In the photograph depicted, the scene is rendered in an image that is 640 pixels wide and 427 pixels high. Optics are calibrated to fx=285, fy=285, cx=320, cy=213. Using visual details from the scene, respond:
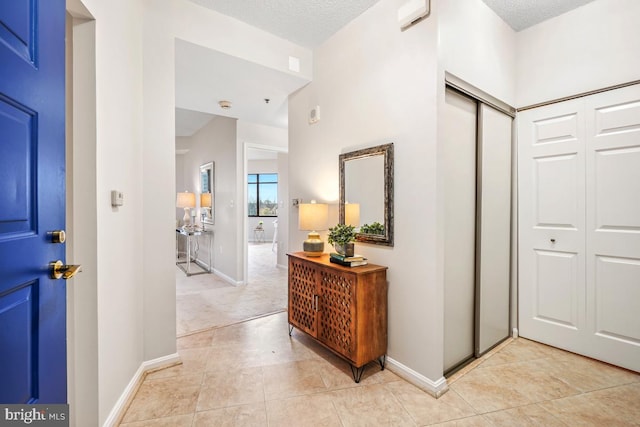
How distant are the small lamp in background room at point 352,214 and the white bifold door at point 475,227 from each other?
2.22 ft

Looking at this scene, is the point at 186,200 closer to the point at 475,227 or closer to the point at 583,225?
the point at 475,227

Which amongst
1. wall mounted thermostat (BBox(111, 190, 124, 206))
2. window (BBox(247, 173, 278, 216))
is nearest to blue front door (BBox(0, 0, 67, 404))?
wall mounted thermostat (BBox(111, 190, 124, 206))

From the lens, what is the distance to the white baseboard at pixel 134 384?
62.0 inches

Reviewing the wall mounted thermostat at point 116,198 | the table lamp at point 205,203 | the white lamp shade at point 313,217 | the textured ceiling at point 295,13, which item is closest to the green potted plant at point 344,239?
the white lamp shade at point 313,217

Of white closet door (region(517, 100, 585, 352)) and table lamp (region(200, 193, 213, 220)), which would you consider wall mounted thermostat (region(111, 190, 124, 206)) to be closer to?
white closet door (region(517, 100, 585, 352))

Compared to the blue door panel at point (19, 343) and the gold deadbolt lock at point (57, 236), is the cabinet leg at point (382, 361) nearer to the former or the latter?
the blue door panel at point (19, 343)

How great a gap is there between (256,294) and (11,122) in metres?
3.49

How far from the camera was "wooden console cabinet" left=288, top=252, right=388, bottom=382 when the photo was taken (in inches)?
77.4

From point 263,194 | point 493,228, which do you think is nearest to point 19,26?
point 493,228

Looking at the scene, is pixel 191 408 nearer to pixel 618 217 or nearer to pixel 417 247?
pixel 417 247

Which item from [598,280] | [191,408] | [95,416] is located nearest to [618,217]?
[598,280]

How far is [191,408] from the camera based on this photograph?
1.72 m

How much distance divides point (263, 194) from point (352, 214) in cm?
796

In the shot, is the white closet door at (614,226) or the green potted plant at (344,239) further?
the green potted plant at (344,239)
